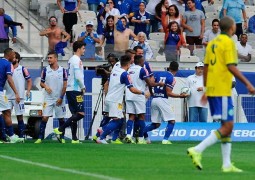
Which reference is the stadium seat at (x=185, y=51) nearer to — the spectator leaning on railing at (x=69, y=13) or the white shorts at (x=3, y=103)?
the spectator leaning on railing at (x=69, y=13)

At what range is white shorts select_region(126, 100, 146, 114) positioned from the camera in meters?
25.3

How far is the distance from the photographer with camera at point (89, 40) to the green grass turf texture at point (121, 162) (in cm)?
732

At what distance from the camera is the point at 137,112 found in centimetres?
2531

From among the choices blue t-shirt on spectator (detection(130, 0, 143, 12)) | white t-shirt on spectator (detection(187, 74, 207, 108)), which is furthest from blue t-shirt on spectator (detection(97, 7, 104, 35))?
white t-shirt on spectator (detection(187, 74, 207, 108))

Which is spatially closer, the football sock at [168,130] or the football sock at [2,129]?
the football sock at [2,129]

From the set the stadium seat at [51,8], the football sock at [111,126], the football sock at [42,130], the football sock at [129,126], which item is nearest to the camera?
the football sock at [111,126]

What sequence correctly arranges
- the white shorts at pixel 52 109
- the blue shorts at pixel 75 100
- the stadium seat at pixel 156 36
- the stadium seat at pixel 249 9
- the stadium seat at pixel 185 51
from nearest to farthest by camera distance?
the blue shorts at pixel 75 100 < the white shorts at pixel 52 109 < the stadium seat at pixel 185 51 < the stadium seat at pixel 156 36 < the stadium seat at pixel 249 9

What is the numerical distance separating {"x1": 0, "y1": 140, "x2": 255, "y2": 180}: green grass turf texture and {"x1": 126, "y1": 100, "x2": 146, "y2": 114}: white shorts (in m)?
2.46

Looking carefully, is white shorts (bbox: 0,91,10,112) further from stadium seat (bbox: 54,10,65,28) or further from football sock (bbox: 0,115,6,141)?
stadium seat (bbox: 54,10,65,28)

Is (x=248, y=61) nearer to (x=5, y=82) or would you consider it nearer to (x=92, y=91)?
(x=92, y=91)

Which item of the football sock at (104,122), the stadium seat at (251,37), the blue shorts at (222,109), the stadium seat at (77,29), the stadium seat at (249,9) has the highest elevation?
the stadium seat at (249,9)

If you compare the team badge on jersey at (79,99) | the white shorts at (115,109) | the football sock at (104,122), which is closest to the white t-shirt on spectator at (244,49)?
the football sock at (104,122)

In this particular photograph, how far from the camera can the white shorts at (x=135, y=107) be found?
25.3 metres

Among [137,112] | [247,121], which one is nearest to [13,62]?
[137,112]
